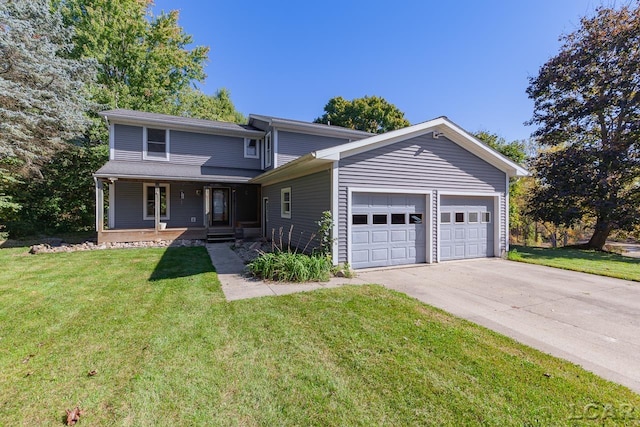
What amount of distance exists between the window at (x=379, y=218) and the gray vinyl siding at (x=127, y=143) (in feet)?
37.2

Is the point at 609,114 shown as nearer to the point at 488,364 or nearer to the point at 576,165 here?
the point at 576,165

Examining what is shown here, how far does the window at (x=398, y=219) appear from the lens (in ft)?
26.4

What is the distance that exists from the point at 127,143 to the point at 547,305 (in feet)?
51.4

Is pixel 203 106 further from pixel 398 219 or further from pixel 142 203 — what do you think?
pixel 398 219

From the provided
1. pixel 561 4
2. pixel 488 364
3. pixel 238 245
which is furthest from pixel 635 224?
pixel 238 245

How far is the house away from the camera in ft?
24.7

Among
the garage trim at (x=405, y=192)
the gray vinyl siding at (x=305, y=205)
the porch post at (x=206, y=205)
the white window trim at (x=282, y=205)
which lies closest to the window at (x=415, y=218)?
the garage trim at (x=405, y=192)

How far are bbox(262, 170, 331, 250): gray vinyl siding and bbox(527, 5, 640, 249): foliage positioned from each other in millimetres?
14078

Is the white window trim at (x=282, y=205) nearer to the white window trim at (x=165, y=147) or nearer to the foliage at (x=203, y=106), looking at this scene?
the white window trim at (x=165, y=147)

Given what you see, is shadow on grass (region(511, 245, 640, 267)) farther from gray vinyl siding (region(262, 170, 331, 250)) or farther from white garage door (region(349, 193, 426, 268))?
gray vinyl siding (region(262, 170, 331, 250))

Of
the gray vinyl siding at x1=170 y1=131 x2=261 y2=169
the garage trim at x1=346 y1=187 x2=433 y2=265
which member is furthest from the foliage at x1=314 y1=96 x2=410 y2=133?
the garage trim at x1=346 y1=187 x2=433 y2=265

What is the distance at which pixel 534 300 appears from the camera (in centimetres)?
523

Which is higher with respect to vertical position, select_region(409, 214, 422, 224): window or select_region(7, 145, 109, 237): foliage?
select_region(7, 145, 109, 237): foliage

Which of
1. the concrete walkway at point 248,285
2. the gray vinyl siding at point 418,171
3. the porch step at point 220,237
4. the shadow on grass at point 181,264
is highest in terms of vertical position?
the gray vinyl siding at point 418,171
